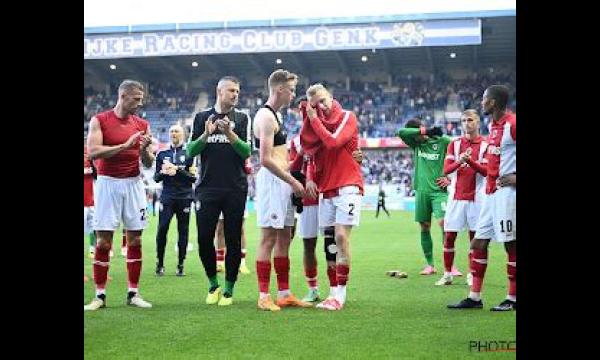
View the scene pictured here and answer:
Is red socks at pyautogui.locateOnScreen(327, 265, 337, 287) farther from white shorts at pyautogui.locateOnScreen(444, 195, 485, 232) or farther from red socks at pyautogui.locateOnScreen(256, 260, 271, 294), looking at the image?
white shorts at pyautogui.locateOnScreen(444, 195, 485, 232)

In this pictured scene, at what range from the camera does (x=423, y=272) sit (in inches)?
384

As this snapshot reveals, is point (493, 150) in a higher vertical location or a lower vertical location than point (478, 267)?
higher

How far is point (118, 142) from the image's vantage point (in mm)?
6723

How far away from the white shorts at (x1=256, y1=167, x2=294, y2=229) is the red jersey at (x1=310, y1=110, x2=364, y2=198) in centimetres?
36

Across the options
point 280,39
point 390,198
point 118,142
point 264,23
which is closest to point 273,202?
point 118,142

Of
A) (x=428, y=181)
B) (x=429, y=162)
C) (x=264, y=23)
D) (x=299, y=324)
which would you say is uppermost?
(x=264, y=23)

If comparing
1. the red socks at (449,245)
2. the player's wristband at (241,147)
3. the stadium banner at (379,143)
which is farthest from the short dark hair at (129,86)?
the stadium banner at (379,143)

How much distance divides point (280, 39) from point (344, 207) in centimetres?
3540

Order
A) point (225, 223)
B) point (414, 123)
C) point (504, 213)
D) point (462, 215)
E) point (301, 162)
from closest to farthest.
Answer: point (504, 213)
point (225, 223)
point (301, 162)
point (462, 215)
point (414, 123)

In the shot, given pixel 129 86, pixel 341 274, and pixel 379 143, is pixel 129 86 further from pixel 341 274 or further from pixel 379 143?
pixel 379 143

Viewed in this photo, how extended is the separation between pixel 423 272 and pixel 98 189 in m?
4.85

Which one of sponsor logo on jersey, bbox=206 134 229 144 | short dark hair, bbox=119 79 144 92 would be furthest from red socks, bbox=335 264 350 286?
short dark hair, bbox=119 79 144 92

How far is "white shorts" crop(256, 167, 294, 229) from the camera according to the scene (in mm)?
6675
